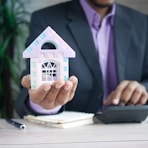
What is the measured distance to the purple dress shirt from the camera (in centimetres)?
146

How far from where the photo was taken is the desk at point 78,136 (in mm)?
730

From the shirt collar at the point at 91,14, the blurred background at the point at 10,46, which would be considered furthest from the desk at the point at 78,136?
the blurred background at the point at 10,46

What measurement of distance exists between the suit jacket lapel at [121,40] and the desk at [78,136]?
0.55m

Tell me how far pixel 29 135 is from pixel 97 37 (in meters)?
0.77

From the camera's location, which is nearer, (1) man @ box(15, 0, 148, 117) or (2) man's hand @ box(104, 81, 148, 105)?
(2) man's hand @ box(104, 81, 148, 105)

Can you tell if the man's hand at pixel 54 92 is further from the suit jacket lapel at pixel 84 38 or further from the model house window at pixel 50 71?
the suit jacket lapel at pixel 84 38

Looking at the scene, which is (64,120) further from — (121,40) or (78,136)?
(121,40)

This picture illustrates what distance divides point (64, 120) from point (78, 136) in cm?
12

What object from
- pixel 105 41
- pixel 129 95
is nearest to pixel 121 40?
pixel 105 41

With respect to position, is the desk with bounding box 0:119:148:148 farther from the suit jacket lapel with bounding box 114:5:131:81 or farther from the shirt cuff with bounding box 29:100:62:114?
the suit jacket lapel with bounding box 114:5:131:81

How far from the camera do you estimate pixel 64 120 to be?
0.91 metres

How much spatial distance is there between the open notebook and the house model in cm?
13

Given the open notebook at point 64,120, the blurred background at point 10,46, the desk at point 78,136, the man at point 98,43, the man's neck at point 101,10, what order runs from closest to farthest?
the desk at point 78,136 < the open notebook at point 64,120 < the man at point 98,43 < the man's neck at point 101,10 < the blurred background at point 10,46

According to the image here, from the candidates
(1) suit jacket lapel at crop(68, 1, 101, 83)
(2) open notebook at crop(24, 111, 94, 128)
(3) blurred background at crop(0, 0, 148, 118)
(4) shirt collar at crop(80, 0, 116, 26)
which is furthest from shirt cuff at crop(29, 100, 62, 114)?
(3) blurred background at crop(0, 0, 148, 118)
